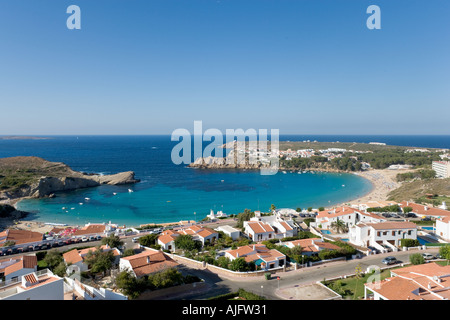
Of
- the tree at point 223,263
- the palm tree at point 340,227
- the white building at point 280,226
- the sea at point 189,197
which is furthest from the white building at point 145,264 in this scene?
the sea at point 189,197

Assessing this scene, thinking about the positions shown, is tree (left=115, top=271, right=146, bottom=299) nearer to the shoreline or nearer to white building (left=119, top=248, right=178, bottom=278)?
white building (left=119, top=248, right=178, bottom=278)

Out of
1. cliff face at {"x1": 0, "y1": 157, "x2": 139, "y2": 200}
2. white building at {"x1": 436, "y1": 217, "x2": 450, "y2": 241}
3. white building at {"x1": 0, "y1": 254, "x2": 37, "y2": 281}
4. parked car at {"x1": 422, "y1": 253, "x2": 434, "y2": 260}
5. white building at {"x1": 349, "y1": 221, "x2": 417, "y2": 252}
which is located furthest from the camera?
cliff face at {"x1": 0, "y1": 157, "x2": 139, "y2": 200}

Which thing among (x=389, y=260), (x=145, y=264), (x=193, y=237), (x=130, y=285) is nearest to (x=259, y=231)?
(x=193, y=237)

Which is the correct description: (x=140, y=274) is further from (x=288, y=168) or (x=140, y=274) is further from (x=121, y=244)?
(x=288, y=168)

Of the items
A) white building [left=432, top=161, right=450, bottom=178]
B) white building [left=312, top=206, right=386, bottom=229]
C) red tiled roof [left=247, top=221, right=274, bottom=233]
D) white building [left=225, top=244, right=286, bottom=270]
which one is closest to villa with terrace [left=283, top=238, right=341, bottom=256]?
white building [left=225, top=244, right=286, bottom=270]

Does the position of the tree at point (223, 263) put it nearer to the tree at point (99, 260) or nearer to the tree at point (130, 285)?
the tree at point (130, 285)
